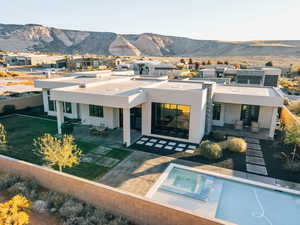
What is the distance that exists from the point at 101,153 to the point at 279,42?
5748 inches

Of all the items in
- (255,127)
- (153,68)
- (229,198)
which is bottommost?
(229,198)

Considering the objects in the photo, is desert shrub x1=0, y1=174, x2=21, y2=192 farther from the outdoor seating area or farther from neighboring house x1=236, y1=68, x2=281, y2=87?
neighboring house x1=236, y1=68, x2=281, y2=87

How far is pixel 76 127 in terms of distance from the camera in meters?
17.3

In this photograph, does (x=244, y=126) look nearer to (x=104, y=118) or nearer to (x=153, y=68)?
(x=104, y=118)

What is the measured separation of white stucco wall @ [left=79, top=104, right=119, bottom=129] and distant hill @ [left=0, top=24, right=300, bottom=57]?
119 m

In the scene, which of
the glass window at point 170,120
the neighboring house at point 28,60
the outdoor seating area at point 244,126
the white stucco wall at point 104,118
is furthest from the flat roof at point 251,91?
the neighboring house at point 28,60

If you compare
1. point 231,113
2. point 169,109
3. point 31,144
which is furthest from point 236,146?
point 31,144

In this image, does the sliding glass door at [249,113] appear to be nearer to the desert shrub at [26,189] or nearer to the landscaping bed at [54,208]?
the landscaping bed at [54,208]

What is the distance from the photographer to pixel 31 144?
13.8m

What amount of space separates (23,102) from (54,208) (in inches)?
754

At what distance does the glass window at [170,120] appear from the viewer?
14.5 metres

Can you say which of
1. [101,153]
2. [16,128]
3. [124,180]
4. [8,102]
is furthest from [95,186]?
[8,102]

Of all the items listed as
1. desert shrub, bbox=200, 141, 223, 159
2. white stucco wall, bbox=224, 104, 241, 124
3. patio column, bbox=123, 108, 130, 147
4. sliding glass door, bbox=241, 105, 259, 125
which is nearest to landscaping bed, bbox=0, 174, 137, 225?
patio column, bbox=123, 108, 130, 147

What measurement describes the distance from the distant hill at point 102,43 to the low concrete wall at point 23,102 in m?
117
